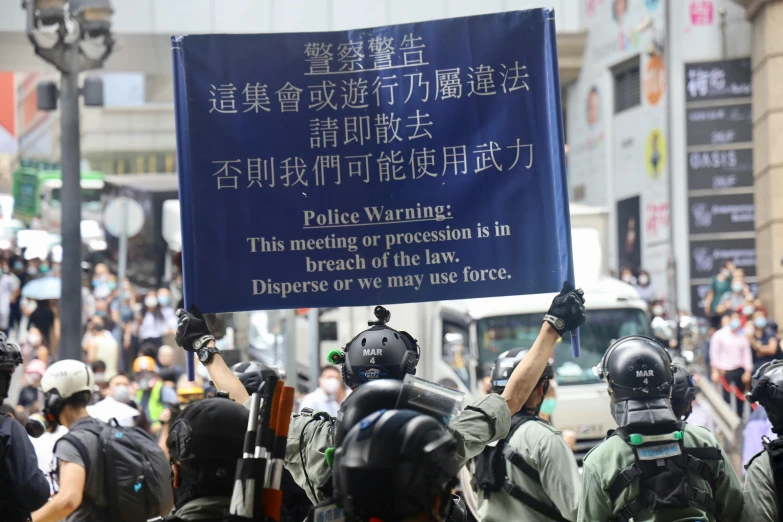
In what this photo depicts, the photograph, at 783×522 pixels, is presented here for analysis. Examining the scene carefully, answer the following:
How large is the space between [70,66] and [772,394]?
367 inches

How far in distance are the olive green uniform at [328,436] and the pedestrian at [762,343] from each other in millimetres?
13900

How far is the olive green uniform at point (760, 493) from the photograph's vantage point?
463 centimetres

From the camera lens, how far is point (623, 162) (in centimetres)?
3012

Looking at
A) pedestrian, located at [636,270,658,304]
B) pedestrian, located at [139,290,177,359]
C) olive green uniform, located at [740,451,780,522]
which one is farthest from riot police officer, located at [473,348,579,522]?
pedestrian, located at [636,270,658,304]

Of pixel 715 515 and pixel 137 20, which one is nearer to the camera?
pixel 715 515

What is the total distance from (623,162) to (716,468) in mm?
25926

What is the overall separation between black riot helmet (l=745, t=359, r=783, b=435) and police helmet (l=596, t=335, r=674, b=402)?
33 cm

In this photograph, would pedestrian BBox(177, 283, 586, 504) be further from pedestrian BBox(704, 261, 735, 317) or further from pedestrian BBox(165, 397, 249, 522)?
pedestrian BBox(704, 261, 735, 317)

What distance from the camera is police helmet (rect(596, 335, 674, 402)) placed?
15.9 feet

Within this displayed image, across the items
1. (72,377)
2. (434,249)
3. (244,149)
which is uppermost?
(244,149)

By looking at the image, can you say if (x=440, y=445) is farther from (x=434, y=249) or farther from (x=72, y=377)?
(x=72, y=377)

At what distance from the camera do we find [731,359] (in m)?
17.9

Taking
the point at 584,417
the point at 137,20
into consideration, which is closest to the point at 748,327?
the point at 584,417

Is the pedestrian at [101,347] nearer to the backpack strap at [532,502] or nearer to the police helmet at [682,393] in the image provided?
the police helmet at [682,393]
